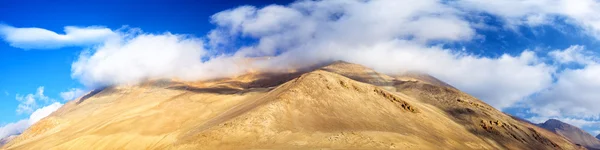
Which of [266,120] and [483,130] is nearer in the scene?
[266,120]

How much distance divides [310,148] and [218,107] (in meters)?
52.6

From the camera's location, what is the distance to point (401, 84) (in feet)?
620

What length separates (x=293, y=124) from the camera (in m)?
90.2

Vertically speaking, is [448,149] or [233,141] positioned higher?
[233,141]

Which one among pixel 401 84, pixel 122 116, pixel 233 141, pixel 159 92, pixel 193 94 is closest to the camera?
pixel 233 141

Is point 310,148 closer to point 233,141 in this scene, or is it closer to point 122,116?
point 233,141

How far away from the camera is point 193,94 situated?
14450 cm

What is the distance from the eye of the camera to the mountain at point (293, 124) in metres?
83.1

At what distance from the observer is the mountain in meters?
83.1

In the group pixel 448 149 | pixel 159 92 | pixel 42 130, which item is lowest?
pixel 448 149

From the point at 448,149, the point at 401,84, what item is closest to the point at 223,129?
the point at 448,149

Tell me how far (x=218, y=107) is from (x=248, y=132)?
1494 inches

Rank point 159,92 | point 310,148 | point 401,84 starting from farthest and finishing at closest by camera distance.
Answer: point 401,84
point 159,92
point 310,148

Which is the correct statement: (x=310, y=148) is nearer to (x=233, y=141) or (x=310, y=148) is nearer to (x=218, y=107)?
(x=233, y=141)
